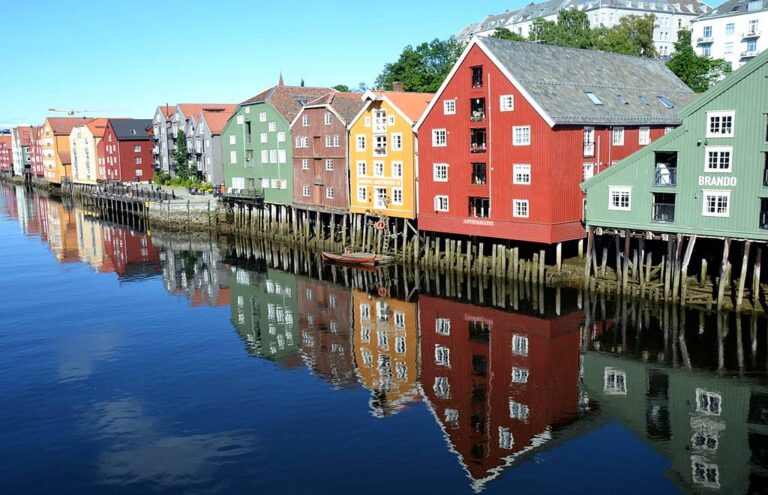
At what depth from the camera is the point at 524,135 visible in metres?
43.7

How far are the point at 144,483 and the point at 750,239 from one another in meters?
29.8

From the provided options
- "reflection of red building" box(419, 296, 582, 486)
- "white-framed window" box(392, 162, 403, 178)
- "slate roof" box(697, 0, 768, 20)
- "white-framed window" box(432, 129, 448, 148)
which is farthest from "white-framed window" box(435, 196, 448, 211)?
"slate roof" box(697, 0, 768, 20)

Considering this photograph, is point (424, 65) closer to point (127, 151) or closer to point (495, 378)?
point (127, 151)

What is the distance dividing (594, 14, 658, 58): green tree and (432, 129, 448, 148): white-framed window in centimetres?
4517

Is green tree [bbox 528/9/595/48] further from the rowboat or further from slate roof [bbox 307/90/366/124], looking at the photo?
the rowboat

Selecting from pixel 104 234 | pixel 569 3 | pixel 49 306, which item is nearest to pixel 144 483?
pixel 49 306

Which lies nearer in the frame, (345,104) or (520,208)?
(520,208)

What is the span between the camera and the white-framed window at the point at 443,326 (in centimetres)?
3734

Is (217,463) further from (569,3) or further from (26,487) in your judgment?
(569,3)

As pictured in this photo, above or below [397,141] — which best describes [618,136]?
below

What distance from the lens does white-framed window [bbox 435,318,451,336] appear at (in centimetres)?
3734

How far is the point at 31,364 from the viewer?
33625 millimetres

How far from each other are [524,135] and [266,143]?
36690 millimetres

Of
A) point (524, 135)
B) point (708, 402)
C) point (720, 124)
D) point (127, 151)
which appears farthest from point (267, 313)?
point (127, 151)
